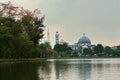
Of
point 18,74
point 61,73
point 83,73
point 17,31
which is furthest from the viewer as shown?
point 17,31

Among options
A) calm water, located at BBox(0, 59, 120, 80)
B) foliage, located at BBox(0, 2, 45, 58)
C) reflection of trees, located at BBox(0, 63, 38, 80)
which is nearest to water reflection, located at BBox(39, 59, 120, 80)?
calm water, located at BBox(0, 59, 120, 80)

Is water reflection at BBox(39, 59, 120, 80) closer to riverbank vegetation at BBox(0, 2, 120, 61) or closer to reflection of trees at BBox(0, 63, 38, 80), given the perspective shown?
reflection of trees at BBox(0, 63, 38, 80)

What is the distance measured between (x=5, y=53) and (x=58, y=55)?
108 m

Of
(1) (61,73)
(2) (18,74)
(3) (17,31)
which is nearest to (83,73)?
(1) (61,73)

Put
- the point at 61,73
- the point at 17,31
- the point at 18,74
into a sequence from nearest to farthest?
the point at 18,74, the point at 61,73, the point at 17,31

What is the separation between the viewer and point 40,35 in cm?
9844

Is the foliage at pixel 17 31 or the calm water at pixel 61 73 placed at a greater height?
the foliage at pixel 17 31

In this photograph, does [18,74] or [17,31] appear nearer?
[18,74]

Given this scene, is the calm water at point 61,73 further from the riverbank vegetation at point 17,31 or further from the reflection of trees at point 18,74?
the riverbank vegetation at point 17,31

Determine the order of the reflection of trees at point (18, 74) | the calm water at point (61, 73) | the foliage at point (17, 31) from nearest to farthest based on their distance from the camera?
1. the reflection of trees at point (18, 74)
2. the calm water at point (61, 73)
3. the foliage at point (17, 31)

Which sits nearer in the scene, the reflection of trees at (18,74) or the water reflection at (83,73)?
the reflection of trees at (18,74)

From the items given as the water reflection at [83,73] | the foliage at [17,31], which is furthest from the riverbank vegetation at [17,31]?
the water reflection at [83,73]

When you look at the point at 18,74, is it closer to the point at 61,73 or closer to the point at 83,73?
the point at 61,73

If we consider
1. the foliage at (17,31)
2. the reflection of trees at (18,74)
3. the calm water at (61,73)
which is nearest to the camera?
the reflection of trees at (18,74)
